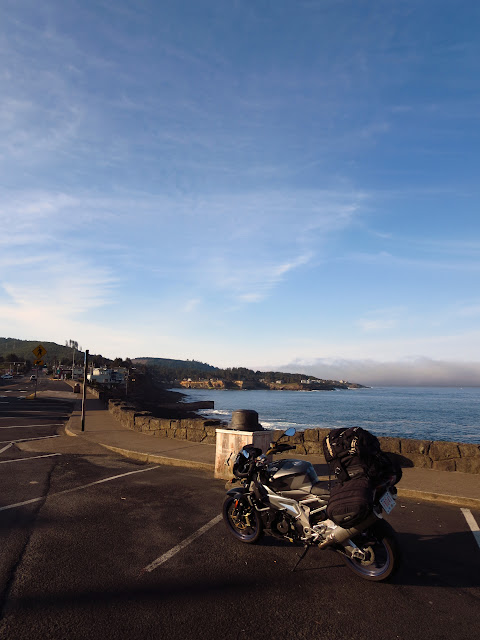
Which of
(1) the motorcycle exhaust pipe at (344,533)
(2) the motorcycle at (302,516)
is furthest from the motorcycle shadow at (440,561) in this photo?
(1) the motorcycle exhaust pipe at (344,533)

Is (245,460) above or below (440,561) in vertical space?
above

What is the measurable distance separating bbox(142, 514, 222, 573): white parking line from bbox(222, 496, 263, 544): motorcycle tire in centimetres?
43

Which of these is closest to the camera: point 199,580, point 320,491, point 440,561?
point 199,580

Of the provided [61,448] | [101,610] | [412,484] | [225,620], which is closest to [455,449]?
[412,484]

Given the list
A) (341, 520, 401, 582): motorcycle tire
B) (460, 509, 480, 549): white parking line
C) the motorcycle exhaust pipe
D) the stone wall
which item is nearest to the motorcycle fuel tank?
the motorcycle exhaust pipe

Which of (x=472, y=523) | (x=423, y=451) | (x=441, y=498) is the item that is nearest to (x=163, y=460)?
(x=423, y=451)

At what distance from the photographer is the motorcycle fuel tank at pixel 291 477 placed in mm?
4852

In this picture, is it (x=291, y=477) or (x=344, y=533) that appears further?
(x=291, y=477)

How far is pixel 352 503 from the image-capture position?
4.00 m

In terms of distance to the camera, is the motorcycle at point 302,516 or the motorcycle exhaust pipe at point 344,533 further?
the motorcycle at point 302,516

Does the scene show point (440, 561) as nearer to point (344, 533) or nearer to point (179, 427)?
point (344, 533)

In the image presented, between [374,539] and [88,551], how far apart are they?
321 centimetres

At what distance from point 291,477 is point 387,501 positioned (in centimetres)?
114

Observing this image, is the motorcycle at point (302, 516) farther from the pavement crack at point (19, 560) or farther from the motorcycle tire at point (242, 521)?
the pavement crack at point (19, 560)
